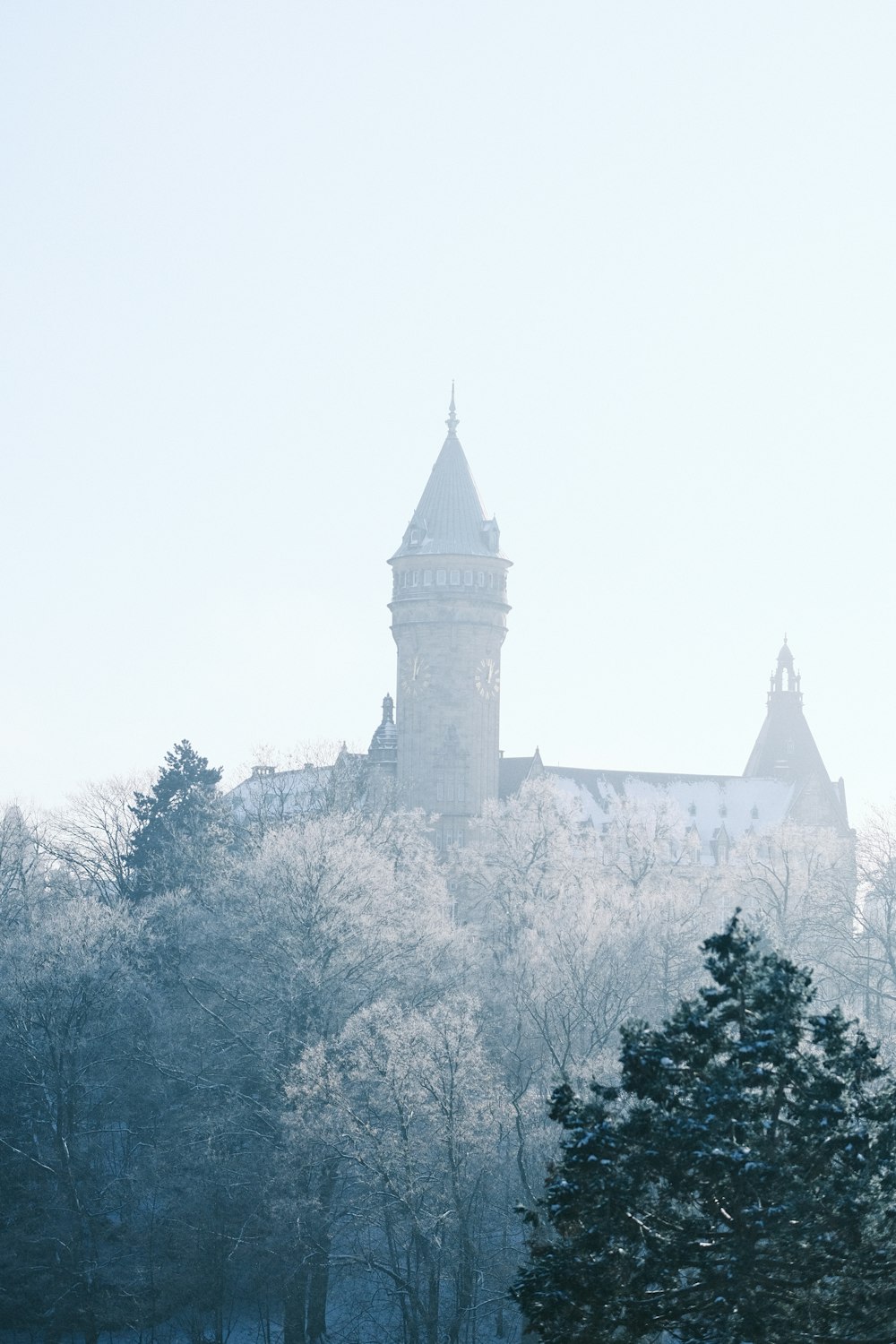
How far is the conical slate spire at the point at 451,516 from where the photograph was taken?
79000 mm

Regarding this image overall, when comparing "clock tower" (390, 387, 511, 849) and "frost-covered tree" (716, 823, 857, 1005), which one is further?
"clock tower" (390, 387, 511, 849)

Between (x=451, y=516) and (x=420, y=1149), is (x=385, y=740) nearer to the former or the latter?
(x=451, y=516)

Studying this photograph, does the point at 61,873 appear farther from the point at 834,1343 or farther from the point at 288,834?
the point at 834,1343

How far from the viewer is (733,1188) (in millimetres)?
20531

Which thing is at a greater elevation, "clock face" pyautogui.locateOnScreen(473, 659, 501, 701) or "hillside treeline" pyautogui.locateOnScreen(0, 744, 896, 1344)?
"clock face" pyautogui.locateOnScreen(473, 659, 501, 701)

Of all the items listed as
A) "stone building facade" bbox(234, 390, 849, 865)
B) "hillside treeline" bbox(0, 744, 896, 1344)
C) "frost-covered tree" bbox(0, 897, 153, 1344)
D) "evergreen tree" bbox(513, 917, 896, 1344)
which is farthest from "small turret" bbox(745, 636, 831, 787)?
"evergreen tree" bbox(513, 917, 896, 1344)

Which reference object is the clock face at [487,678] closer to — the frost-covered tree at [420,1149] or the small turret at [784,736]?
the small turret at [784,736]

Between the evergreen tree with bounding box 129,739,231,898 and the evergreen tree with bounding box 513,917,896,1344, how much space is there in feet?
108

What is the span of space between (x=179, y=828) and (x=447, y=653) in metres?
19.4

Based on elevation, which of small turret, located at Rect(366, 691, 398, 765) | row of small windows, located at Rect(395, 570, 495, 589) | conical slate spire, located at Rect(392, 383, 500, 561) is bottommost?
small turret, located at Rect(366, 691, 398, 765)

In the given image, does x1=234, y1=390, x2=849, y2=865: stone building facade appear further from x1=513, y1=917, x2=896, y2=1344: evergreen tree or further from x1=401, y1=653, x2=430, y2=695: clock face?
x1=513, y1=917, x2=896, y2=1344: evergreen tree

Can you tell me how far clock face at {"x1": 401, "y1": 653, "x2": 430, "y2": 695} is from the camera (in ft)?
259

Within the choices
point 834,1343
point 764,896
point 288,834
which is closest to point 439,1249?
point 288,834

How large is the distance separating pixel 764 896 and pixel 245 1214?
27.9m
